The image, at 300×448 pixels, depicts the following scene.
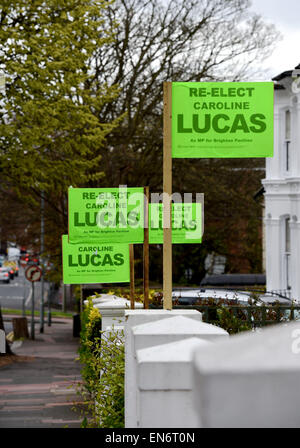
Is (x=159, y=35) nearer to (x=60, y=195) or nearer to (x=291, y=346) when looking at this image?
(x=60, y=195)

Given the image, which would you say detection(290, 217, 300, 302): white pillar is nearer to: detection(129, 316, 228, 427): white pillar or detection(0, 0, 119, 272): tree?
detection(0, 0, 119, 272): tree

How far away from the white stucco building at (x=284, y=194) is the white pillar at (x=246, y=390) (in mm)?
19762

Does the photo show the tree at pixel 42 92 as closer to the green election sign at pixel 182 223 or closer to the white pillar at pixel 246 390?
the green election sign at pixel 182 223

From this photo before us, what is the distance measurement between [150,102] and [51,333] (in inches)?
403

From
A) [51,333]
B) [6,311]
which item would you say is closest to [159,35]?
[51,333]

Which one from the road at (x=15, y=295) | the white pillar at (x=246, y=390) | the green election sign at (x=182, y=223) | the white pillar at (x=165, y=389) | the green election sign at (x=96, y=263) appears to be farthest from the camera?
the road at (x=15, y=295)

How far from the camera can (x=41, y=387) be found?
1698 centimetres

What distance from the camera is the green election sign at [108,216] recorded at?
925 centimetres

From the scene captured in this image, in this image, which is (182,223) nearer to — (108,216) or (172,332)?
(108,216)

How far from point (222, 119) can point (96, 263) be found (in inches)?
239

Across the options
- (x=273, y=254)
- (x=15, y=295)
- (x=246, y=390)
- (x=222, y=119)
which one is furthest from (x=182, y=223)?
(x=15, y=295)

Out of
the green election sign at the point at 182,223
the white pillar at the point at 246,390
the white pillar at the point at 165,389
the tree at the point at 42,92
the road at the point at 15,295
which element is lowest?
the road at the point at 15,295

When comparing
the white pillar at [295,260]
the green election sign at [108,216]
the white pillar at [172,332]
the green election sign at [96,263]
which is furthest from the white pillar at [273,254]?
the white pillar at [172,332]

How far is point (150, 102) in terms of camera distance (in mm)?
31844
